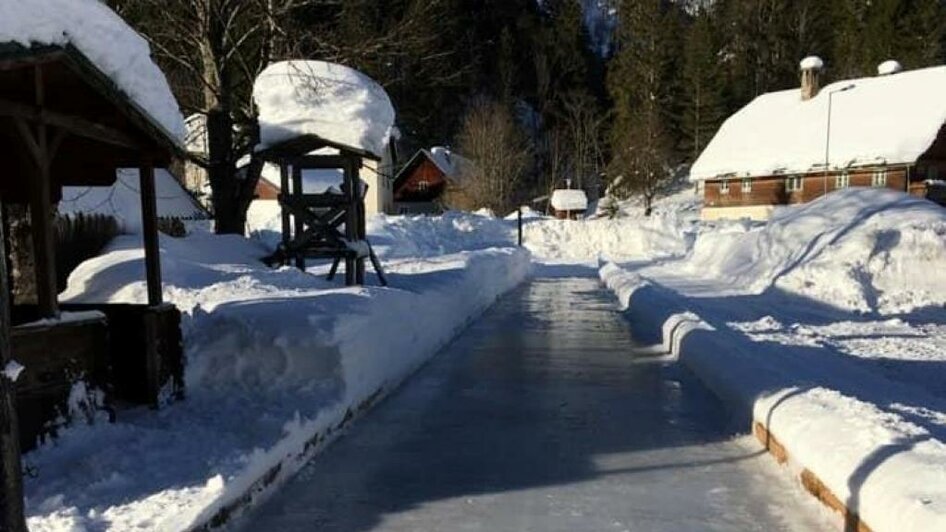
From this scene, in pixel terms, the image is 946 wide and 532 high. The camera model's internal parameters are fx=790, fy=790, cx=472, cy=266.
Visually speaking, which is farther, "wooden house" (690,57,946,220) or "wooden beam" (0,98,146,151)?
"wooden house" (690,57,946,220)

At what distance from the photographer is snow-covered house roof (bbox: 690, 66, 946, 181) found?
125 feet

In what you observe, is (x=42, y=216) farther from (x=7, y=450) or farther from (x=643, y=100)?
(x=643, y=100)

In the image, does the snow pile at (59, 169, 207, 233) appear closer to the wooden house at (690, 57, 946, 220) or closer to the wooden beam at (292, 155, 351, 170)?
the wooden beam at (292, 155, 351, 170)

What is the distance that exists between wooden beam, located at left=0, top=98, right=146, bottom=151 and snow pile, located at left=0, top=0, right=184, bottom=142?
1.30ft

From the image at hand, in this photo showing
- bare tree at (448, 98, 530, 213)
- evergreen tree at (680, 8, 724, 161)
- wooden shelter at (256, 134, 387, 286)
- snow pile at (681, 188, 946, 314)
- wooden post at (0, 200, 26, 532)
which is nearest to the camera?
wooden post at (0, 200, 26, 532)

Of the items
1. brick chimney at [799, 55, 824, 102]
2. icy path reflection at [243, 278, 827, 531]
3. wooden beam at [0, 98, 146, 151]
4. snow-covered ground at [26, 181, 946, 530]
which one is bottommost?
icy path reflection at [243, 278, 827, 531]

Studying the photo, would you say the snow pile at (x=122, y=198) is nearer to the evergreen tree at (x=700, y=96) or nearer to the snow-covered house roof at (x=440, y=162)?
the snow-covered house roof at (x=440, y=162)

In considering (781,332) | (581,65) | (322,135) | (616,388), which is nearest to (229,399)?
(616,388)

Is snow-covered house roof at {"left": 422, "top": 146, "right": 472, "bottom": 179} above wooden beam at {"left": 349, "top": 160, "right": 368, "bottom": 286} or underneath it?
above

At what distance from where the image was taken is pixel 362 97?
11.9 metres

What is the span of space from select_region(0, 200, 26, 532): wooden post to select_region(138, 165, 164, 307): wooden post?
147 inches

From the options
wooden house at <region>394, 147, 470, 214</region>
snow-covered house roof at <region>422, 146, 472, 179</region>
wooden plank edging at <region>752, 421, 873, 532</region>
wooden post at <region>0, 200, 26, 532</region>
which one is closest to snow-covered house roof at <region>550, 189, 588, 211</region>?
snow-covered house roof at <region>422, 146, 472, 179</region>

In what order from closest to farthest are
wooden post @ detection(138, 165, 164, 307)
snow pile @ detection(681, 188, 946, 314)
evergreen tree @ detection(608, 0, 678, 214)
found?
1. wooden post @ detection(138, 165, 164, 307)
2. snow pile @ detection(681, 188, 946, 314)
3. evergreen tree @ detection(608, 0, 678, 214)

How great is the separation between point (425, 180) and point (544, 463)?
5474 centimetres
